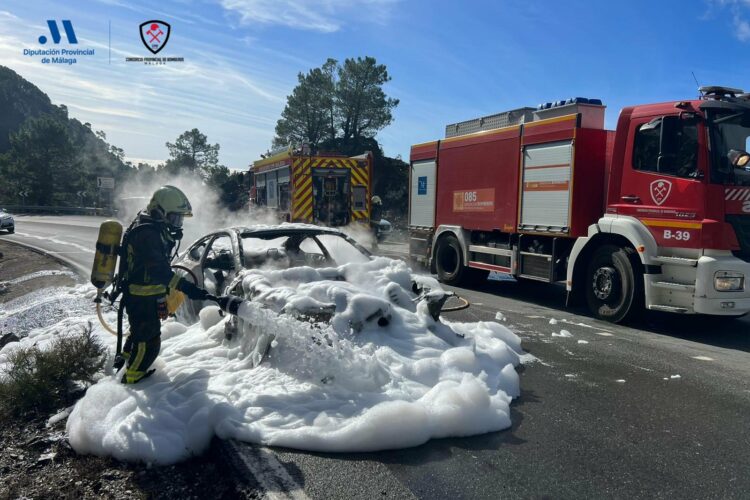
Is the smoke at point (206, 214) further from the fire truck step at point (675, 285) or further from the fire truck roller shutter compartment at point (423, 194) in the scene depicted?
the fire truck step at point (675, 285)

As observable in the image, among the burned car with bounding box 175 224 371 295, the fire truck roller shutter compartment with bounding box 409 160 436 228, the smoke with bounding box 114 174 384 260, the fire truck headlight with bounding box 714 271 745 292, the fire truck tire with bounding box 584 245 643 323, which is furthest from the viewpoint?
the smoke with bounding box 114 174 384 260

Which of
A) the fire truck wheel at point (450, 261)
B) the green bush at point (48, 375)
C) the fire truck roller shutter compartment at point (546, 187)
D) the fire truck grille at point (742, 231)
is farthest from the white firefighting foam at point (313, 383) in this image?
the fire truck wheel at point (450, 261)

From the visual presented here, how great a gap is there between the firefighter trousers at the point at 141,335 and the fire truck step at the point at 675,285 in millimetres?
6025

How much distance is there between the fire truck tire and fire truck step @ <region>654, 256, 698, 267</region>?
15.7 inches

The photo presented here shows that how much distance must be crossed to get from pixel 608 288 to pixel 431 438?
205 inches

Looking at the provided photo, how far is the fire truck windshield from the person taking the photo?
676 centimetres

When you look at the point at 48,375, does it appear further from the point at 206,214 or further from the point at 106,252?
the point at 206,214

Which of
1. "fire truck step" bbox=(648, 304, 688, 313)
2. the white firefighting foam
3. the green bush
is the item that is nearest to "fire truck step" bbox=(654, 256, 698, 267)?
"fire truck step" bbox=(648, 304, 688, 313)

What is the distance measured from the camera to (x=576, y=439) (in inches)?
146

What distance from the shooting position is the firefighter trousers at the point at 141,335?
4.29 m

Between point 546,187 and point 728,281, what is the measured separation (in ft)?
10.1

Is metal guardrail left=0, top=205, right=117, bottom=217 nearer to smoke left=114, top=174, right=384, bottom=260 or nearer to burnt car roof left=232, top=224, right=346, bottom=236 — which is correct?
smoke left=114, top=174, right=384, bottom=260

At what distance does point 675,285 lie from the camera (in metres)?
6.96

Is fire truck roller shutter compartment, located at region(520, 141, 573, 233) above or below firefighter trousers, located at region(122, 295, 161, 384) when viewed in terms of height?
above
